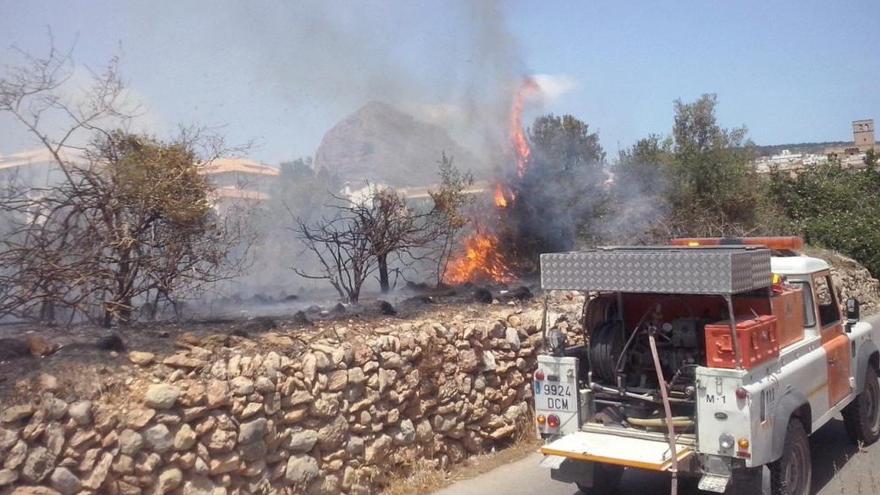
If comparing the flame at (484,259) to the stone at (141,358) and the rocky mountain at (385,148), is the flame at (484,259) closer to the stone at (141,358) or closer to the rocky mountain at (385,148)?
the rocky mountain at (385,148)

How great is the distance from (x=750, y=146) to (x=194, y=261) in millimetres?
18778

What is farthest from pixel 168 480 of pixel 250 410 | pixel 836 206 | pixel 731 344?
pixel 836 206

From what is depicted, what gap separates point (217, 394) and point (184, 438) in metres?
0.40

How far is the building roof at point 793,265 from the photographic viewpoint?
290 inches

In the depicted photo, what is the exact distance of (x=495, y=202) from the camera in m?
14.6

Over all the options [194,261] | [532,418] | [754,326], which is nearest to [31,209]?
[194,261]

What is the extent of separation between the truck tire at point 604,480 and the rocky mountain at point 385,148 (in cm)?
859

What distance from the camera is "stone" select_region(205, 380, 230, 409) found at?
5.83 m

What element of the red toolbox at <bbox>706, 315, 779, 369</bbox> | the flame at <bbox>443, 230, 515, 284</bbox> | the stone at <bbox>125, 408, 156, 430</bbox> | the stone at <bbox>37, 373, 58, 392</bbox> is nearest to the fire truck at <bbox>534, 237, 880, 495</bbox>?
the red toolbox at <bbox>706, 315, 779, 369</bbox>

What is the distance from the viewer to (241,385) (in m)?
6.04

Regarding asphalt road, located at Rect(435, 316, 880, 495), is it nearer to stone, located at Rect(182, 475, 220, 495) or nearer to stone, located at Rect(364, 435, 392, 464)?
stone, located at Rect(364, 435, 392, 464)

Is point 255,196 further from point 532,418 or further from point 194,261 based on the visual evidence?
point 532,418

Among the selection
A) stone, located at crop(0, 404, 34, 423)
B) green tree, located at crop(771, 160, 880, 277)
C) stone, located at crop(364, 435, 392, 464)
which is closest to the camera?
stone, located at crop(0, 404, 34, 423)

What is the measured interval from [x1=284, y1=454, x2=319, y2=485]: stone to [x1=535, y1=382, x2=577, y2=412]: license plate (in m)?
1.96
